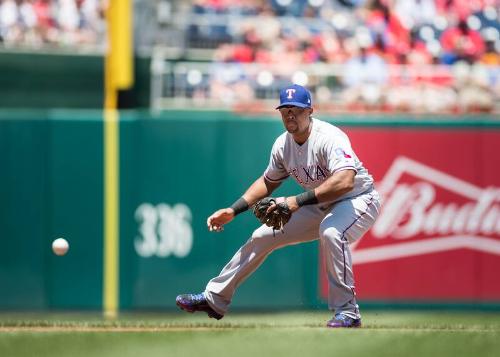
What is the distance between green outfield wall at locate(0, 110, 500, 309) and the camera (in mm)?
14039

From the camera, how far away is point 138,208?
14203mm

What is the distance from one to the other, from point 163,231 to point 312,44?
421 centimetres

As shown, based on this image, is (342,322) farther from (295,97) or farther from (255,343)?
(295,97)

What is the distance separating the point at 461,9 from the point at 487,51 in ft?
3.42

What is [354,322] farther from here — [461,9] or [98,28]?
[461,9]

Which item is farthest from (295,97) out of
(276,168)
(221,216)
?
(221,216)

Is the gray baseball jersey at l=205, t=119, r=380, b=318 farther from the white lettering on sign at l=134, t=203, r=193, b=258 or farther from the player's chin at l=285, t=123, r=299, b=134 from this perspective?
the white lettering on sign at l=134, t=203, r=193, b=258

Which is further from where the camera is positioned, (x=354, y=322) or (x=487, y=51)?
(x=487, y=51)

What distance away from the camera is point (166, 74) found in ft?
49.9

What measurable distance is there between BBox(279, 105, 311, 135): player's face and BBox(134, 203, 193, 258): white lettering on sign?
593 centimetres

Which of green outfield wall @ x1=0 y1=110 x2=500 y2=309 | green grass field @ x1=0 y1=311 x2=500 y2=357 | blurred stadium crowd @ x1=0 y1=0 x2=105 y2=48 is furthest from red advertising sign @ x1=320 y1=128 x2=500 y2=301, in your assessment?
green grass field @ x1=0 y1=311 x2=500 y2=357

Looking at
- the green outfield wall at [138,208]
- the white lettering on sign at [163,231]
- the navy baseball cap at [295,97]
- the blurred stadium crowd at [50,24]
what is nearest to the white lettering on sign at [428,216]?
the green outfield wall at [138,208]

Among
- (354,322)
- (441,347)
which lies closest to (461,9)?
(354,322)

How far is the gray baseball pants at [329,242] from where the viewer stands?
8.37m
